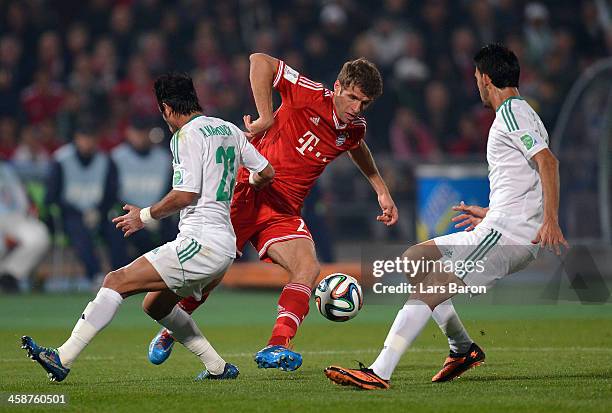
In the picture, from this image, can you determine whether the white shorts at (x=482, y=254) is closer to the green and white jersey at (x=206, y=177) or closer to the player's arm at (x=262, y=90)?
the green and white jersey at (x=206, y=177)

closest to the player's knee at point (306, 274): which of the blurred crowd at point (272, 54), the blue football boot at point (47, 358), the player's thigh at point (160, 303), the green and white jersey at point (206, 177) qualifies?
the green and white jersey at point (206, 177)

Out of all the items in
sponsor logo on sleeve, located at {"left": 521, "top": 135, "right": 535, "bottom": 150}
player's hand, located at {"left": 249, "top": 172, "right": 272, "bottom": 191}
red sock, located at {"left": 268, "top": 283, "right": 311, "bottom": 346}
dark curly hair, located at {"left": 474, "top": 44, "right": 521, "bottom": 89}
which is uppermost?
dark curly hair, located at {"left": 474, "top": 44, "right": 521, "bottom": 89}

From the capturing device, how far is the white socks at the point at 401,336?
22.9 feet

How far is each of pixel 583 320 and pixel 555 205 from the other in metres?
5.57

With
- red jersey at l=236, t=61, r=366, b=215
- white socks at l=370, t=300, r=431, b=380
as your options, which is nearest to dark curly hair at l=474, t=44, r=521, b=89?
red jersey at l=236, t=61, r=366, b=215

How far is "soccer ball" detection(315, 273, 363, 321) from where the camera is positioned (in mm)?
8055

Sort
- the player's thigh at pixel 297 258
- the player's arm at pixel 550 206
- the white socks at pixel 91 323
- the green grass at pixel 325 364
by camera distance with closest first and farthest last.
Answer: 1. the green grass at pixel 325 364
2. the player's arm at pixel 550 206
3. the white socks at pixel 91 323
4. the player's thigh at pixel 297 258

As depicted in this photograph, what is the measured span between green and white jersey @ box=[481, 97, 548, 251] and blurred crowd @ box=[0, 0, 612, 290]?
10.2m

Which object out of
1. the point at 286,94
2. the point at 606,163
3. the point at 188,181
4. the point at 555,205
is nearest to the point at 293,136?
the point at 286,94

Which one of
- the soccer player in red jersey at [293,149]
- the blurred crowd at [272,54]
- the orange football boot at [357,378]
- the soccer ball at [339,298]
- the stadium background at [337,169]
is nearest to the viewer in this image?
the orange football boot at [357,378]

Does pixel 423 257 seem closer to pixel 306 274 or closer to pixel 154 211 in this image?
pixel 306 274

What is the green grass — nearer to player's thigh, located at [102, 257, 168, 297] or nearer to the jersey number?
player's thigh, located at [102, 257, 168, 297]

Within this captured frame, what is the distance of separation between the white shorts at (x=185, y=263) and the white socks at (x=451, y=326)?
1521mm

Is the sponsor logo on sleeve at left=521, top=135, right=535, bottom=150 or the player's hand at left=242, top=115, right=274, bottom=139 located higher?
the sponsor logo on sleeve at left=521, top=135, right=535, bottom=150
